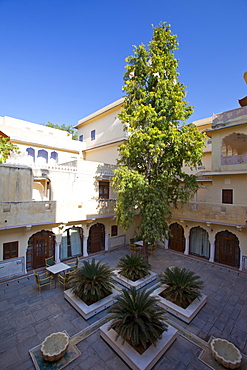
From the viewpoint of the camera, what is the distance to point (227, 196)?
14062 mm

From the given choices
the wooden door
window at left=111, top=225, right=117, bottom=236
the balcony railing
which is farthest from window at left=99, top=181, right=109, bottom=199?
the balcony railing

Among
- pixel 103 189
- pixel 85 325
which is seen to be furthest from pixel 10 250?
pixel 103 189

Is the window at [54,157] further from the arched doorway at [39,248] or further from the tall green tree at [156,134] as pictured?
the tall green tree at [156,134]

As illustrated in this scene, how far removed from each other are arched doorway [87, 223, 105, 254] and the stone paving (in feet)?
15.6

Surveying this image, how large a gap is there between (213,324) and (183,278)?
1884 mm

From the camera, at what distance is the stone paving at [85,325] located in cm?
563

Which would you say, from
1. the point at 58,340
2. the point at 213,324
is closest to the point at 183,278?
the point at 213,324

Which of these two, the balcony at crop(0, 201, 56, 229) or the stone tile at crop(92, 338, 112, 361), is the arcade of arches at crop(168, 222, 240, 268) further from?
the balcony at crop(0, 201, 56, 229)

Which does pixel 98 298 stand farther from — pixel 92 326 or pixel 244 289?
pixel 244 289

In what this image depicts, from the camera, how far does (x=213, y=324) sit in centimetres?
731

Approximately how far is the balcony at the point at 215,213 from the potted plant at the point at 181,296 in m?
5.82

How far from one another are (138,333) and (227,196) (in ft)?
38.8

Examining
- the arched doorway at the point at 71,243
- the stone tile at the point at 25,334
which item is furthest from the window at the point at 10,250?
the stone tile at the point at 25,334

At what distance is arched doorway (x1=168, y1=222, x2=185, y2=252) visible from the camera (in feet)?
50.6
